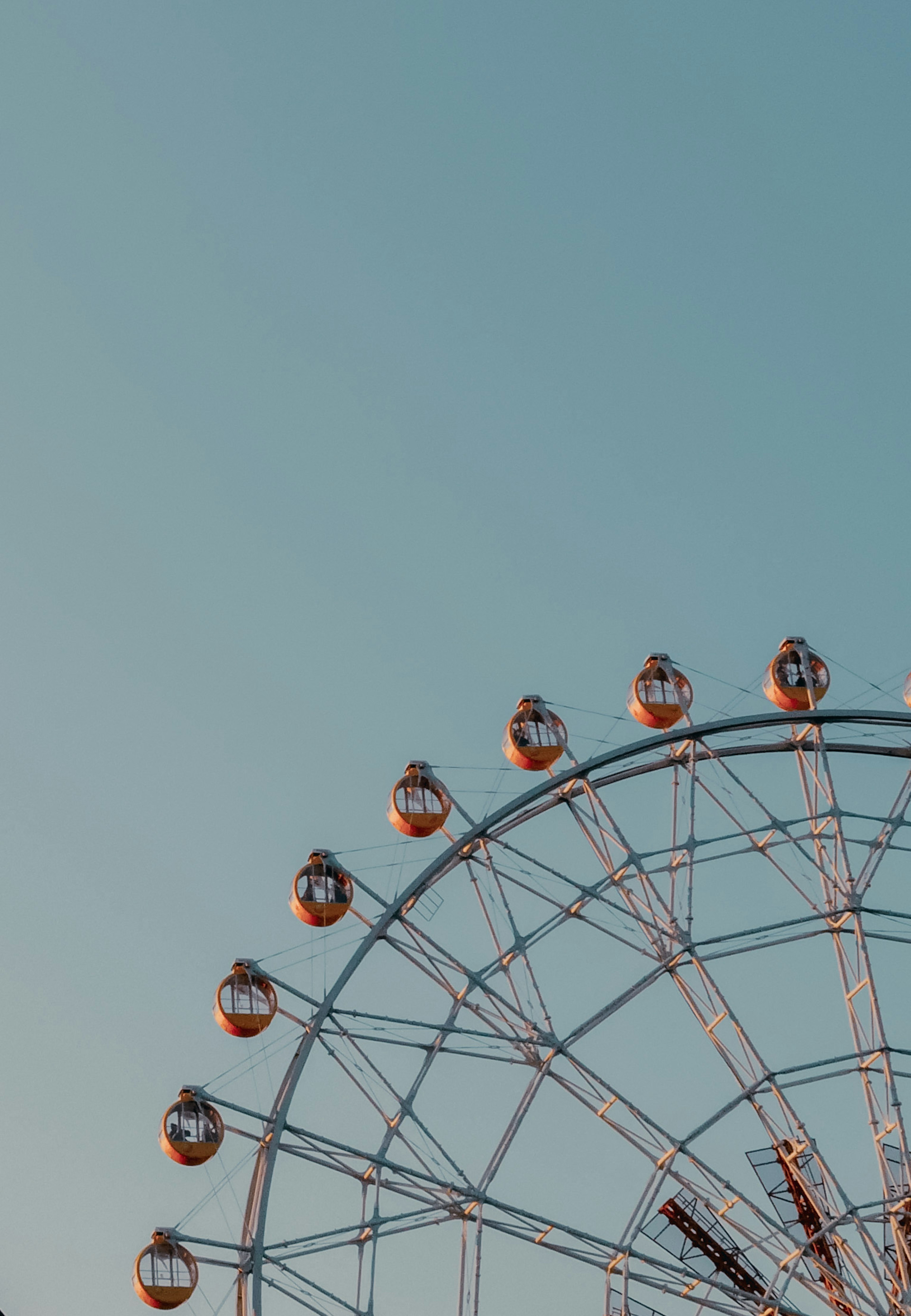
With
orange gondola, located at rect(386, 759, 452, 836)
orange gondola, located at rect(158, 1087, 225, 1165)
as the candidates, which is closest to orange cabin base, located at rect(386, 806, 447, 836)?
orange gondola, located at rect(386, 759, 452, 836)

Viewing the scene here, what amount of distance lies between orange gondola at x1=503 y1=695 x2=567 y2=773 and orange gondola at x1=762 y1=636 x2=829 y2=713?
380cm

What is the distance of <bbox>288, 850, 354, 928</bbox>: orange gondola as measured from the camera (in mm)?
38594

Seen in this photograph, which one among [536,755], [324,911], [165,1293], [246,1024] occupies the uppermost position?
[536,755]

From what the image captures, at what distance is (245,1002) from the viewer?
37562mm

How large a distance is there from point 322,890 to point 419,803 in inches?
89.9

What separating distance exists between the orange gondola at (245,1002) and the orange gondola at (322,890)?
1.60 metres

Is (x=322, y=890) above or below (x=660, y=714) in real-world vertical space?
below

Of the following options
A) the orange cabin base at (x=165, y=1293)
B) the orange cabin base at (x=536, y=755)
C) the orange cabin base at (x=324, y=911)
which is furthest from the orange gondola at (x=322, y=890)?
the orange cabin base at (x=165, y=1293)

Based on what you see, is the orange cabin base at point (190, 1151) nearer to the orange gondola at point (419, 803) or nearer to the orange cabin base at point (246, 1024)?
the orange cabin base at point (246, 1024)

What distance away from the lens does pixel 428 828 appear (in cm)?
3897

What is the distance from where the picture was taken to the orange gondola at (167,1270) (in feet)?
117

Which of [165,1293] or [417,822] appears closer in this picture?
[165,1293]

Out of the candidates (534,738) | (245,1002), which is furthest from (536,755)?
(245,1002)

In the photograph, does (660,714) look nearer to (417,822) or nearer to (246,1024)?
(417,822)
